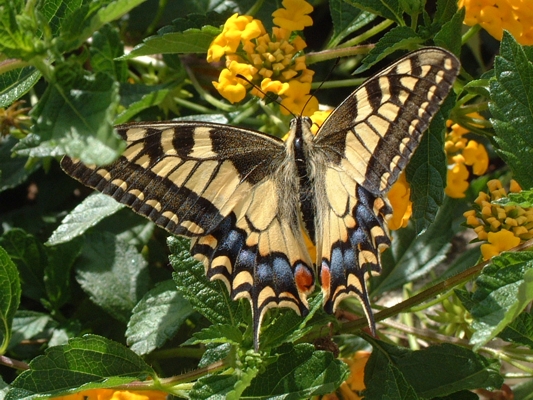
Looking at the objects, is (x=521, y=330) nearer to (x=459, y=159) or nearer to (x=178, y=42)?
(x=459, y=159)

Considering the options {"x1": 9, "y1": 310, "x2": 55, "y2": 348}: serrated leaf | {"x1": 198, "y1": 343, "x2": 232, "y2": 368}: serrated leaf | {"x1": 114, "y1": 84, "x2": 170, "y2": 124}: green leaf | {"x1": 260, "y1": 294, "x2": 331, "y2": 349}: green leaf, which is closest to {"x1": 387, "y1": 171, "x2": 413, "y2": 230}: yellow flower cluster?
{"x1": 260, "y1": 294, "x2": 331, "y2": 349}: green leaf

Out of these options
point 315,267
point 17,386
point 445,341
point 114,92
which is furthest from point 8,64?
point 445,341

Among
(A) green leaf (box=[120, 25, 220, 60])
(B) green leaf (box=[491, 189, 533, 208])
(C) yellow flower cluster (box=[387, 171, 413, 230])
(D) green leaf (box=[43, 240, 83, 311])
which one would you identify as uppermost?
(A) green leaf (box=[120, 25, 220, 60])

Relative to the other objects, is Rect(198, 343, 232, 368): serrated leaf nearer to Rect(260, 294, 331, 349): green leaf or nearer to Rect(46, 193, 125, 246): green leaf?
Rect(260, 294, 331, 349): green leaf

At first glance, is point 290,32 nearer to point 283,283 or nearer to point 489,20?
point 489,20

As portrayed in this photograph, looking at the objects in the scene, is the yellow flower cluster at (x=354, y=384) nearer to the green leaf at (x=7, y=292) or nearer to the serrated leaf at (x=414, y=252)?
the serrated leaf at (x=414, y=252)

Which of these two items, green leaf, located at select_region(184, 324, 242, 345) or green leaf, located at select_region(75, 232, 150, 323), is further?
green leaf, located at select_region(75, 232, 150, 323)

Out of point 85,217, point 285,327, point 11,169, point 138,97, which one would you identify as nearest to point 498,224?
point 285,327
